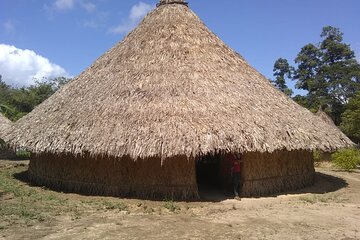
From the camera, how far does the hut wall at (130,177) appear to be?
9789 millimetres

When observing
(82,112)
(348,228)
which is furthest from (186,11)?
(348,228)

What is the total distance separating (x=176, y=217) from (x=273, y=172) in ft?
12.5

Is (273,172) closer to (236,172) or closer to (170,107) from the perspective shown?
(236,172)

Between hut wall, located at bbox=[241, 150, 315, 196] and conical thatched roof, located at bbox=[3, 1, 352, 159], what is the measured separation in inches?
35.3

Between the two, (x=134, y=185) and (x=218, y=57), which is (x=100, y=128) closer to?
(x=134, y=185)

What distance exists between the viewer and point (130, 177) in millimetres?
10055

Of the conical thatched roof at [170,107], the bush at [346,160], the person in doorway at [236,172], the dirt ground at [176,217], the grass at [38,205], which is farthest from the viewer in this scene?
the bush at [346,160]

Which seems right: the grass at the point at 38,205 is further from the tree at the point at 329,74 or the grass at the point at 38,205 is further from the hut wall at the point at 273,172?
the tree at the point at 329,74

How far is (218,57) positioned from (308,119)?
3.24m

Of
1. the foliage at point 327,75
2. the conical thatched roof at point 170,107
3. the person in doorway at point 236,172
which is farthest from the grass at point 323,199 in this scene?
the foliage at point 327,75

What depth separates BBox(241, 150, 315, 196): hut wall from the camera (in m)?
10.4

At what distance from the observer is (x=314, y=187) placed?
39.6 feet

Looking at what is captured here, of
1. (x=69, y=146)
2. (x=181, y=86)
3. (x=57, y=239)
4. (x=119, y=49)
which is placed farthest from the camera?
(x=119, y=49)

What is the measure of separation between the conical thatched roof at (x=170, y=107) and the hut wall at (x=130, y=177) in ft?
2.33
